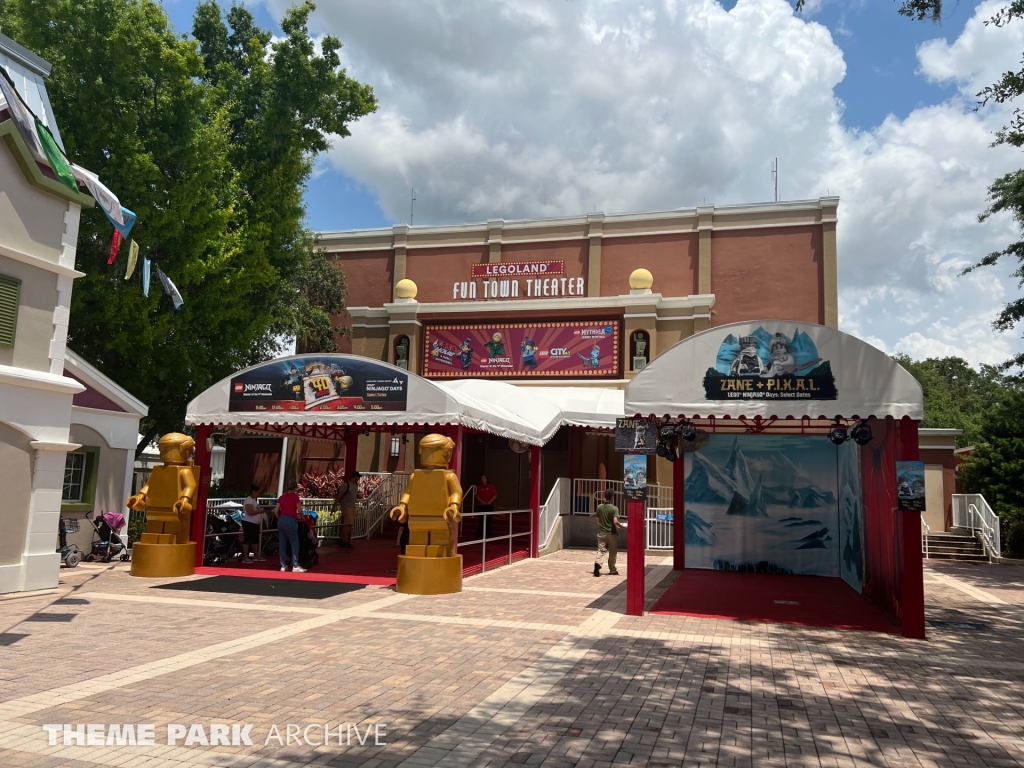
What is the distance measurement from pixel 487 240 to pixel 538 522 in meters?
14.9

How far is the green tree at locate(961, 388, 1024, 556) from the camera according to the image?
2139cm

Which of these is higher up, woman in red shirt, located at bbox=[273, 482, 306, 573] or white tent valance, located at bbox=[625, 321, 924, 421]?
white tent valance, located at bbox=[625, 321, 924, 421]

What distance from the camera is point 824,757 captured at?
5141 mm

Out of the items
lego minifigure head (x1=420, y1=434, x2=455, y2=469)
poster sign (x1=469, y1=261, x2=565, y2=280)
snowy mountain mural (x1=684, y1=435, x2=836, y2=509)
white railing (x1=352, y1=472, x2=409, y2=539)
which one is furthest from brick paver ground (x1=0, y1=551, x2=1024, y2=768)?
poster sign (x1=469, y1=261, x2=565, y2=280)

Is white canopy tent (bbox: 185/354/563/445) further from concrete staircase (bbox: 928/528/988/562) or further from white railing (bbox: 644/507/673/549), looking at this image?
concrete staircase (bbox: 928/528/988/562)

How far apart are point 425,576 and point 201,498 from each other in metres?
4.87

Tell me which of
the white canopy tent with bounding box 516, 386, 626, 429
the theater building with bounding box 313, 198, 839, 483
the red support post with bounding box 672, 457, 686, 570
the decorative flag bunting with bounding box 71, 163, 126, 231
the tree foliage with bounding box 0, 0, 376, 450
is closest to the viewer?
the decorative flag bunting with bounding box 71, 163, 126, 231

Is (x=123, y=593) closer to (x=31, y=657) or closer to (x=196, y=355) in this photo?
(x=31, y=657)

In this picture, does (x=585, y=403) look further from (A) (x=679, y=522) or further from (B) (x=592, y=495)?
(A) (x=679, y=522)

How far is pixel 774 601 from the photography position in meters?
12.1

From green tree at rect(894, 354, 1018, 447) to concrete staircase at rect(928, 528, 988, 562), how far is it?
995 inches

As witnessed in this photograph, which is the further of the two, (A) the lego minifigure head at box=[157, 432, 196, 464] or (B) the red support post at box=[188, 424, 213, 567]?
(B) the red support post at box=[188, 424, 213, 567]

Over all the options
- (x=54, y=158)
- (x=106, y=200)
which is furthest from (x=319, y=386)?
(x=54, y=158)

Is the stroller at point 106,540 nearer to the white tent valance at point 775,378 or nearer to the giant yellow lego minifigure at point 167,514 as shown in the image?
the giant yellow lego minifigure at point 167,514
